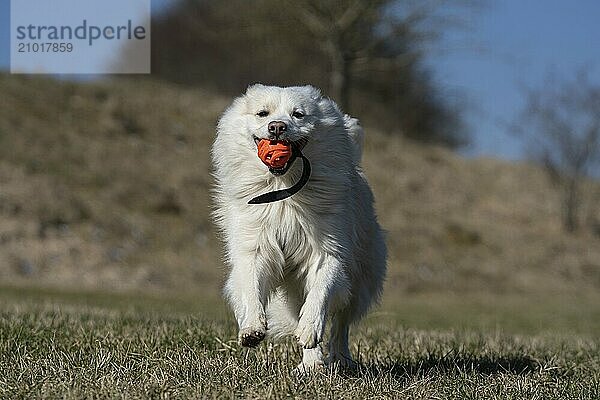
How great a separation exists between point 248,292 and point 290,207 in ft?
1.92

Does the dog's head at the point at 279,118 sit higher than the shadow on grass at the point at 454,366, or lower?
higher

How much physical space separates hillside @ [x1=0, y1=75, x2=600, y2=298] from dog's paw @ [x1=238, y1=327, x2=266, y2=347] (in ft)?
47.0

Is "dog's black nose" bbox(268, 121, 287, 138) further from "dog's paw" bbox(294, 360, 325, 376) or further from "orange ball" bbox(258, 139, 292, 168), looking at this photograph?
"dog's paw" bbox(294, 360, 325, 376)

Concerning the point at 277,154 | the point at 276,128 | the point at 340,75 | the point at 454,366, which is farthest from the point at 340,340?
the point at 340,75

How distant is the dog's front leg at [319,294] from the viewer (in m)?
5.45

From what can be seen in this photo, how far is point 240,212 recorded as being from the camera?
19.5ft

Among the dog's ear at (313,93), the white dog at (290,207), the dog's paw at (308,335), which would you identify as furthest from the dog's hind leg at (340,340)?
the dog's ear at (313,93)

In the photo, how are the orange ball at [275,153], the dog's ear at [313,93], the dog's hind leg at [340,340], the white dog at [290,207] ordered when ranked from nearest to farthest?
1. the orange ball at [275,153]
2. the white dog at [290,207]
3. the dog's ear at [313,93]
4. the dog's hind leg at [340,340]

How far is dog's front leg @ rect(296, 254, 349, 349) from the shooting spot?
5449mm

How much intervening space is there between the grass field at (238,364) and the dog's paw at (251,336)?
0.51 ft

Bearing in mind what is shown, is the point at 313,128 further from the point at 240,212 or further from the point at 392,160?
the point at 392,160

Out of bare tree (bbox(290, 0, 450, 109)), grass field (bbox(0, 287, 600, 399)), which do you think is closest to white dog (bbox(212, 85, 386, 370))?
grass field (bbox(0, 287, 600, 399))

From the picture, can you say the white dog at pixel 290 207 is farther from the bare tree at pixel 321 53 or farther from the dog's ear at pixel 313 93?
the bare tree at pixel 321 53

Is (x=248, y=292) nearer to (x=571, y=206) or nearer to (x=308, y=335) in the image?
(x=308, y=335)
